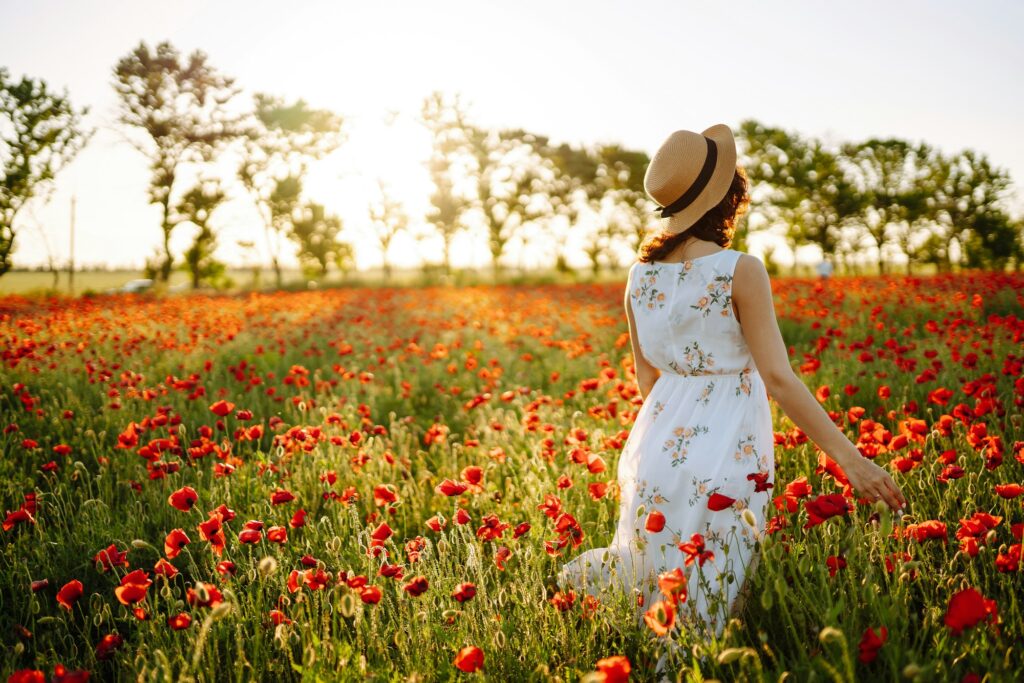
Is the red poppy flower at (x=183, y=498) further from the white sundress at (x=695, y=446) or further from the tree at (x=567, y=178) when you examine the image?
the tree at (x=567, y=178)

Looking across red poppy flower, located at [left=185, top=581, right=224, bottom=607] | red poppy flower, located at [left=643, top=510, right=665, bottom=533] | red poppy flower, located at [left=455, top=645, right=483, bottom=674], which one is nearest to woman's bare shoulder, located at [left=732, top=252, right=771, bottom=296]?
red poppy flower, located at [left=643, top=510, right=665, bottom=533]

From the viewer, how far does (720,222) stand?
237 centimetres

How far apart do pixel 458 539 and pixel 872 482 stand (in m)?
1.90

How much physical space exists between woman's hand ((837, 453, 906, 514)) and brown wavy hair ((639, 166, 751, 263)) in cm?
88

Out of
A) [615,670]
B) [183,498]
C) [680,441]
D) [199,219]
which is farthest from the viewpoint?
[199,219]

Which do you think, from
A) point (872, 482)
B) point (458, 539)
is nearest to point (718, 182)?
point (872, 482)

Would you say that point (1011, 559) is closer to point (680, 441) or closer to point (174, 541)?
point (680, 441)

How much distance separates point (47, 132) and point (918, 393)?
24106mm

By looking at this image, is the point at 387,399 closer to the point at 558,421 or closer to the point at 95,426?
the point at 558,421

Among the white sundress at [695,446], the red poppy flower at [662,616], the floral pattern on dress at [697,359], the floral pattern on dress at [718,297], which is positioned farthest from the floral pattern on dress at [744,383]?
the red poppy flower at [662,616]

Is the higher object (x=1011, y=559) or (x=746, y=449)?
(x=746, y=449)

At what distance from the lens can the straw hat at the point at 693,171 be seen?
2.29 metres

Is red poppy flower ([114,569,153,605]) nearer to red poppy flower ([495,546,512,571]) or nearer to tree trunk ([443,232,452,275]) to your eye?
red poppy flower ([495,546,512,571])

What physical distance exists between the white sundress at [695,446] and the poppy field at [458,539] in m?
0.09
